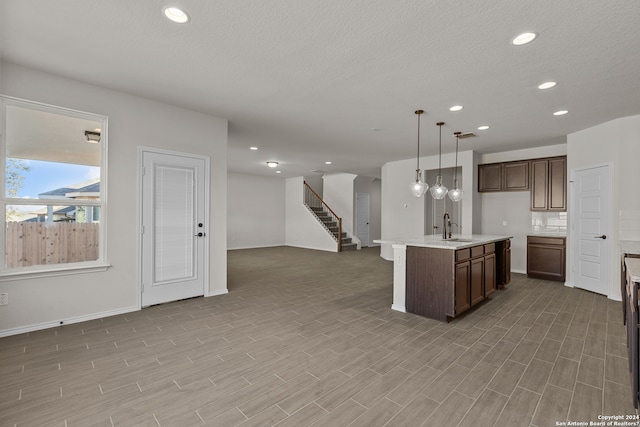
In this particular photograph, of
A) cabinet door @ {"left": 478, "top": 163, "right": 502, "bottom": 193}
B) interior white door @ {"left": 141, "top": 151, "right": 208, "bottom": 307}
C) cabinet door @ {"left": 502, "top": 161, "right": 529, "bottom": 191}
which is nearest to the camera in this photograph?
interior white door @ {"left": 141, "top": 151, "right": 208, "bottom": 307}

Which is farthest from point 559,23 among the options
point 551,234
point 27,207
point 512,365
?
point 27,207

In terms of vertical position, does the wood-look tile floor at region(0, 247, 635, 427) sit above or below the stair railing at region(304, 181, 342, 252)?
below

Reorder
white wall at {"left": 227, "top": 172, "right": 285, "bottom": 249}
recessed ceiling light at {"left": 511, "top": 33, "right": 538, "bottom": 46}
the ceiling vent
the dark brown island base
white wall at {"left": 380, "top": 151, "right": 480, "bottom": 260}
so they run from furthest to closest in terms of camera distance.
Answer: white wall at {"left": 227, "top": 172, "right": 285, "bottom": 249}
white wall at {"left": 380, "top": 151, "right": 480, "bottom": 260}
the ceiling vent
the dark brown island base
recessed ceiling light at {"left": 511, "top": 33, "right": 538, "bottom": 46}

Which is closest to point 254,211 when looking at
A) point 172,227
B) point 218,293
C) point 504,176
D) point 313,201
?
point 313,201


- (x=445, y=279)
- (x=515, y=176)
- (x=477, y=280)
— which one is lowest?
(x=477, y=280)

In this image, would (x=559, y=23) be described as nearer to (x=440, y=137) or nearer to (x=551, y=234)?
(x=440, y=137)

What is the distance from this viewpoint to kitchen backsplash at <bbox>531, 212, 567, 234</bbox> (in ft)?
20.3

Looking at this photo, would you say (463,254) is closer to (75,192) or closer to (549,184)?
(549,184)

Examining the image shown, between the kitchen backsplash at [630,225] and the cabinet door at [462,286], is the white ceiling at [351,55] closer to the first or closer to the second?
the kitchen backsplash at [630,225]

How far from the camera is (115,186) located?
148 inches

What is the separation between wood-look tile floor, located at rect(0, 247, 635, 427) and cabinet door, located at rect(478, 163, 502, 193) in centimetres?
318

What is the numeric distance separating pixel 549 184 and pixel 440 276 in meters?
4.19

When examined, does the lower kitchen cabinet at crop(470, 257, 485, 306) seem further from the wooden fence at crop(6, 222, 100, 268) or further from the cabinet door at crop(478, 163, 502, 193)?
the wooden fence at crop(6, 222, 100, 268)

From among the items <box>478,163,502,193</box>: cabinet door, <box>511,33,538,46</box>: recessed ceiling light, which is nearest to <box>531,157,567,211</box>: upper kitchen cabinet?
<box>478,163,502,193</box>: cabinet door
